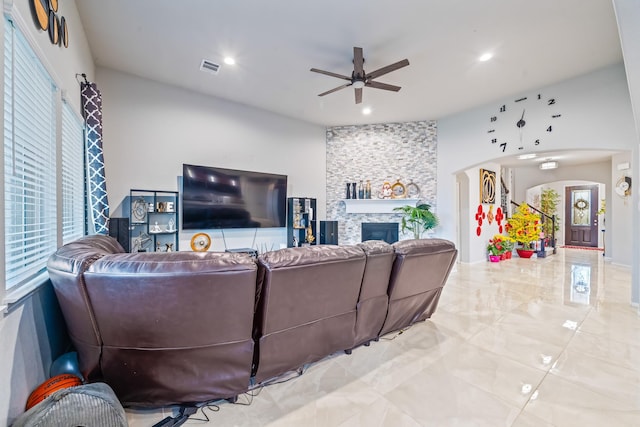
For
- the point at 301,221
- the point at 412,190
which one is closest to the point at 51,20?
the point at 301,221

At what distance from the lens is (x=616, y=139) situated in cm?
367

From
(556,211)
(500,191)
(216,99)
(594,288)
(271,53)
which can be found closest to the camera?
(271,53)

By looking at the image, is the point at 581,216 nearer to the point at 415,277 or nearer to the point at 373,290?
the point at 415,277

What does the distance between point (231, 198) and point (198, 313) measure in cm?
360

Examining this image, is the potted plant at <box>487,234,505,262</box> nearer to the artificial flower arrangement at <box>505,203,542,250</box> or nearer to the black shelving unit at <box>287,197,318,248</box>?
the artificial flower arrangement at <box>505,203,542,250</box>

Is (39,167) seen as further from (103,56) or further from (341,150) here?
(341,150)

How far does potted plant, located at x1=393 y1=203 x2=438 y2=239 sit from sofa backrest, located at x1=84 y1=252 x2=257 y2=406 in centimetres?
478

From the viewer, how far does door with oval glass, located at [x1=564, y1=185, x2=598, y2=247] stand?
9.28 m

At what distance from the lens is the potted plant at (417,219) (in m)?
5.61

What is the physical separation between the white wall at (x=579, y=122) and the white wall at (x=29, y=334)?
601 centimetres

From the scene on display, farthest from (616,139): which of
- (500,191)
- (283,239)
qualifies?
(283,239)

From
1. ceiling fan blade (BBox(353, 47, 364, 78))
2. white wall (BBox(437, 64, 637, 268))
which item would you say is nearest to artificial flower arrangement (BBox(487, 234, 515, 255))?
white wall (BBox(437, 64, 637, 268))

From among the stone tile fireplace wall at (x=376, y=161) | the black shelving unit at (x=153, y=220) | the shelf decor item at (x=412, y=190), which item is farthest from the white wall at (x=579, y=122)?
the black shelving unit at (x=153, y=220)

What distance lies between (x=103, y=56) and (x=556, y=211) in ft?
43.7
